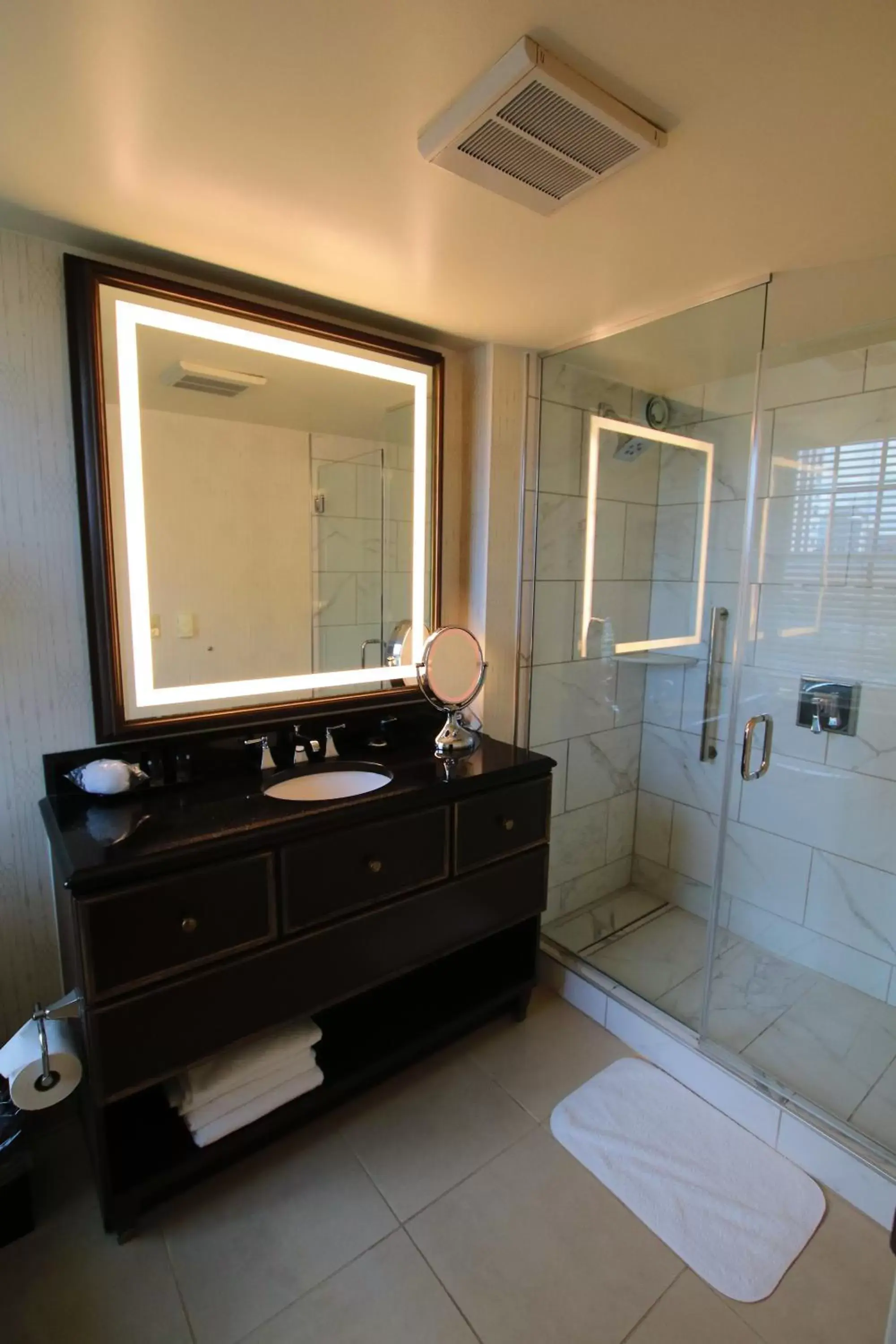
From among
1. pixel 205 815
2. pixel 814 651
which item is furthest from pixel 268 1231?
pixel 814 651

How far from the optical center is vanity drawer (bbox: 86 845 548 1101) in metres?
1.24

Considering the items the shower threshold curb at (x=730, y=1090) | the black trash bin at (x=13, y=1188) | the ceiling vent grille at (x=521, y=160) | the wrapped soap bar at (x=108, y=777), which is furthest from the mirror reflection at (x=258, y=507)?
the shower threshold curb at (x=730, y=1090)

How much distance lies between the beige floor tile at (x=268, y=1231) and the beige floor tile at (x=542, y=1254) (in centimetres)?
16

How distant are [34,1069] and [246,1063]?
42cm

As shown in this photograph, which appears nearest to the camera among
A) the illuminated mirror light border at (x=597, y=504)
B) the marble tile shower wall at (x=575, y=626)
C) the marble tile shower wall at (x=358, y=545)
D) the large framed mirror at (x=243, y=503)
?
the large framed mirror at (x=243, y=503)

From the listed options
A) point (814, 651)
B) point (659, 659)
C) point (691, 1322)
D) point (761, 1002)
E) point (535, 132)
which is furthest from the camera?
point (659, 659)

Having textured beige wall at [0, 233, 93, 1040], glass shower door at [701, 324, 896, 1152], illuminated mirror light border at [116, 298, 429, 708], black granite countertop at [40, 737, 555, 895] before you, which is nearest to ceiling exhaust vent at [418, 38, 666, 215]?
illuminated mirror light border at [116, 298, 429, 708]

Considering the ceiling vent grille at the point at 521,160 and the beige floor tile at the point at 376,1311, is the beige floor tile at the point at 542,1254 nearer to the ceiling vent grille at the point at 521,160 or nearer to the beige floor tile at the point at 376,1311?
the beige floor tile at the point at 376,1311

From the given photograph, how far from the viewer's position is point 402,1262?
1.33 m

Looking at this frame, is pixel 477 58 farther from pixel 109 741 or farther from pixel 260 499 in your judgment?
pixel 109 741

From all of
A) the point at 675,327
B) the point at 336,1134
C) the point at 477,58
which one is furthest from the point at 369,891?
the point at 675,327

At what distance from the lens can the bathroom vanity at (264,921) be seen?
48.3 inches

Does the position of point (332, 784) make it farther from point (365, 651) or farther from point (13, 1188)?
point (13, 1188)

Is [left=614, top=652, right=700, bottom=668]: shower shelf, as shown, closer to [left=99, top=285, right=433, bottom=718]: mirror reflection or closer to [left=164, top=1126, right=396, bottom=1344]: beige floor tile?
[left=99, top=285, right=433, bottom=718]: mirror reflection
